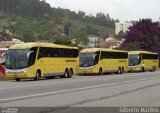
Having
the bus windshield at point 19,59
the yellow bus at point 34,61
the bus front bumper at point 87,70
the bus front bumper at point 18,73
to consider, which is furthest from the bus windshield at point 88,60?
the bus front bumper at point 18,73

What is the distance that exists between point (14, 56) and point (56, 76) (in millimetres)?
7851

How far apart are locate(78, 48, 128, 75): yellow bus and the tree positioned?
35346 millimetres

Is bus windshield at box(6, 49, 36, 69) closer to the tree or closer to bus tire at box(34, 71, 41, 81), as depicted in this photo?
bus tire at box(34, 71, 41, 81)

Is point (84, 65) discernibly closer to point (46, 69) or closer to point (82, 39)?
point (46, 69)

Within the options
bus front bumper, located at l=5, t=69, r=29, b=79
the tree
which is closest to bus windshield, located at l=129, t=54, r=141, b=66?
the tree

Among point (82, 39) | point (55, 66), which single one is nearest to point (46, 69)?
point (55, 66)

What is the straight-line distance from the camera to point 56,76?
142 feet

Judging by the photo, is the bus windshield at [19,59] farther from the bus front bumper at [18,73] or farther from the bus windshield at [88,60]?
the bus windshield at [88,60]

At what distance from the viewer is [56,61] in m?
40.8

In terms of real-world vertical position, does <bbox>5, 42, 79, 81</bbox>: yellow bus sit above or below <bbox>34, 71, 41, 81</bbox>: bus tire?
above

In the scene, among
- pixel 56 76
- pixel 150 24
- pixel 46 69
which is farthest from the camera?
pixel 150 24

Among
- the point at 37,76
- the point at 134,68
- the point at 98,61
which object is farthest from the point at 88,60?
the point at 134,68

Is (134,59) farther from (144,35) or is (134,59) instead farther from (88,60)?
(144,35)

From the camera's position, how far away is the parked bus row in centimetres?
3591
